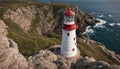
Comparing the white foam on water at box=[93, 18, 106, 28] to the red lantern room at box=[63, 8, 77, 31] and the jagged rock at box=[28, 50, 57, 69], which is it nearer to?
the jagged rock at box=[28, 50, 57, 69]

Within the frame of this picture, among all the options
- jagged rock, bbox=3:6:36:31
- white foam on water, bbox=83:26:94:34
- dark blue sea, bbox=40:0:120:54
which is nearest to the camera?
jagged rock, bbox=3:6:36:31

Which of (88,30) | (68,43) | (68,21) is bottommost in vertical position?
(88,30)

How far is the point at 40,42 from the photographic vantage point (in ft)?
312

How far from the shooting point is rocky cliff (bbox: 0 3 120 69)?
4516 cm

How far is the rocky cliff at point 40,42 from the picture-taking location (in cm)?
4516

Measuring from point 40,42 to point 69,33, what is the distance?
4616 cm

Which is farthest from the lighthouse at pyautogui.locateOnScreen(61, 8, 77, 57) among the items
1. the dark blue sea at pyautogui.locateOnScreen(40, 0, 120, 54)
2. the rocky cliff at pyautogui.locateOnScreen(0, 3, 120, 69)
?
the dark blue sea at pyautogui.locateOnScreen(40, 0, 120, 54)

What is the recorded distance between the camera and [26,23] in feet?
465

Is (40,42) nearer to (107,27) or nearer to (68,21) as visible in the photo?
(68,21)

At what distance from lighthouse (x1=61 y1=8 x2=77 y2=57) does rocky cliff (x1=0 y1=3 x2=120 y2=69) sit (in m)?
1.85

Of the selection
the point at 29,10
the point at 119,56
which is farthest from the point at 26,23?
the point at 119,56

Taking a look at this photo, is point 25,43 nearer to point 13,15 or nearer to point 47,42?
point 47,42

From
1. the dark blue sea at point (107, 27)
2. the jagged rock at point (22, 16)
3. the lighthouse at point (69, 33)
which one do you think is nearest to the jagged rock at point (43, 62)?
the lighthouse at point (69, 33)

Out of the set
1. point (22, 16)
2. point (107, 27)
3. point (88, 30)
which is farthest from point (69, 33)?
point (107, 27)
